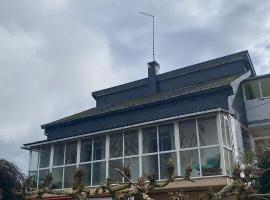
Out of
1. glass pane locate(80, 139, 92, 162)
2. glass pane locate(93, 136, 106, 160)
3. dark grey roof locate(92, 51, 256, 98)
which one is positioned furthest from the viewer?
dark grey roof locate(92, 51, 256, 98)

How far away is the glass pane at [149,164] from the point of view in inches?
619

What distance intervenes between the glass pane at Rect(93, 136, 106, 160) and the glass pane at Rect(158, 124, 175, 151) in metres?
3.21

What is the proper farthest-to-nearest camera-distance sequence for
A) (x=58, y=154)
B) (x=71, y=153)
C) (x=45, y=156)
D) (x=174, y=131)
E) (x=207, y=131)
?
1. (x=45, y=156)
2. (x=58, y=154)
3. (x=71, y=153)
4. (x=174, y=131)
5. (x=207, y=131)

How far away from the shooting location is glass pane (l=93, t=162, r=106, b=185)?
1698 centimetres

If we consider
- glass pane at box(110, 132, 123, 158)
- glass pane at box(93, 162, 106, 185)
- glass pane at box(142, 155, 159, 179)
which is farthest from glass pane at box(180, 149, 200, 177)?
glass pane at box(93, 162, 106, 185)

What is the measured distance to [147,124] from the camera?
16328 millimetres

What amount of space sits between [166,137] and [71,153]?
5444mm

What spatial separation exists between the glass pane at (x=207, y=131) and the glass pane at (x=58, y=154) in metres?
7.63

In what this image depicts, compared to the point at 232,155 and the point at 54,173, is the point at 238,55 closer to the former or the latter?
the point at 232,155

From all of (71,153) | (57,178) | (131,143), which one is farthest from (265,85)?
(57,178)

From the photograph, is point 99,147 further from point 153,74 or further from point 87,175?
point 153,74

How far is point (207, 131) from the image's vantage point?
1530 centimetres

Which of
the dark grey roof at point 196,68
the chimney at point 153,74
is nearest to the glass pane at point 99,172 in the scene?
the chimney at point 153,74

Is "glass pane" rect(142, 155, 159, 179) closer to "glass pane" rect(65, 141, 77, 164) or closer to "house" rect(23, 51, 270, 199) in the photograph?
"house" rect(23, 51, 270, 199)
